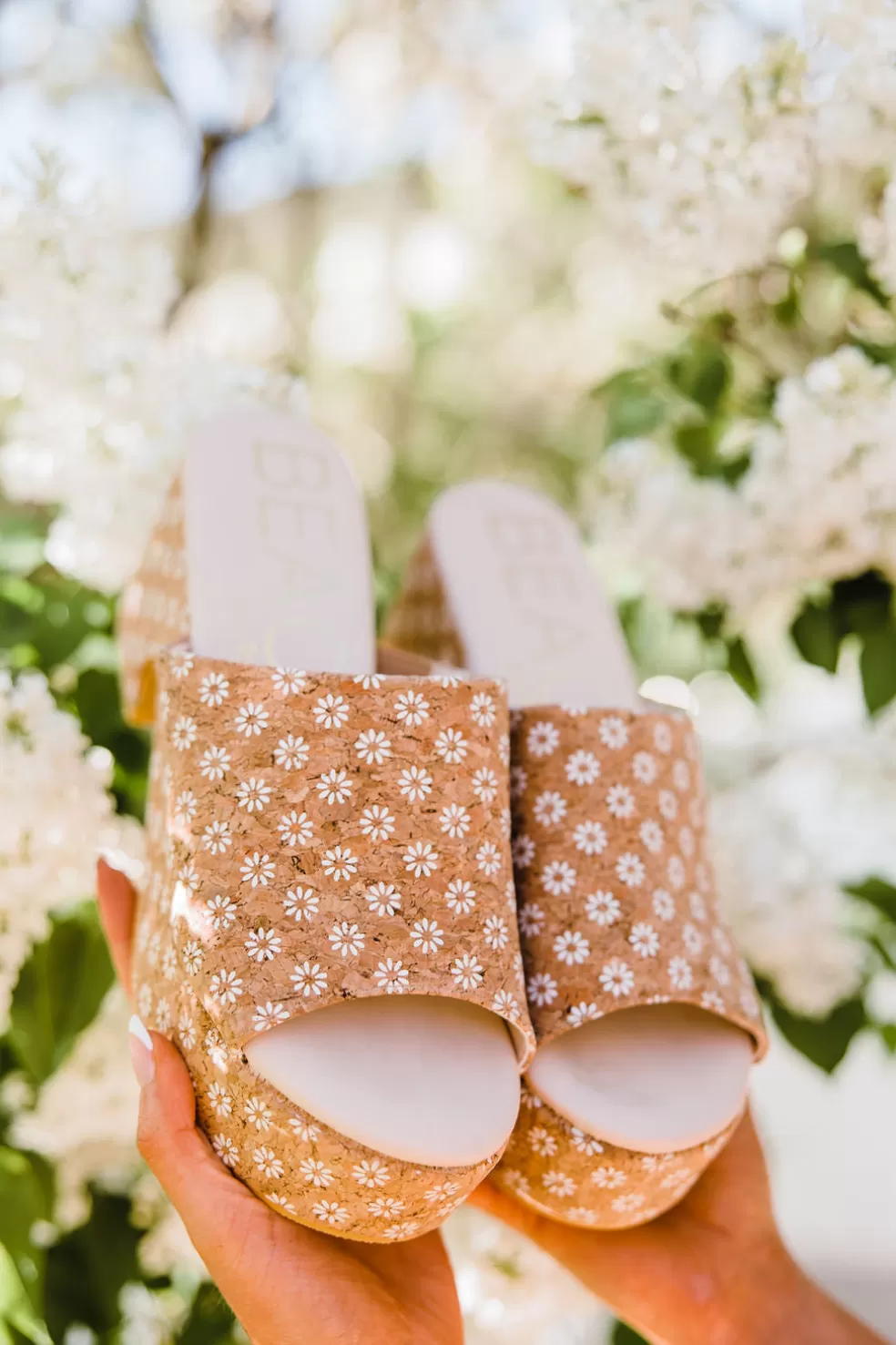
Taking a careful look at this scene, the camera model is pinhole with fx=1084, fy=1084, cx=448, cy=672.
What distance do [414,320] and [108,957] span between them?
168 centimetres

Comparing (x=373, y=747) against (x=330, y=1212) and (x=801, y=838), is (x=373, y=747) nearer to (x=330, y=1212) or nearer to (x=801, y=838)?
(x=330, y=1212)

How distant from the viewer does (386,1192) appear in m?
0.60

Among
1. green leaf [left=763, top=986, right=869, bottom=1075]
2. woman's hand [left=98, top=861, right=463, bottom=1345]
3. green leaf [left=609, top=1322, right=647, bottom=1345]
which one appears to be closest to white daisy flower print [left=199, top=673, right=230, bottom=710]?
woman's hand [left=98, top=861, right=463, bottom=1345]

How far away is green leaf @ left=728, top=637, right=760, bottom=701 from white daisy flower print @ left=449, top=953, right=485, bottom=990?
54 cm

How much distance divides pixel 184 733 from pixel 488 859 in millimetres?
212

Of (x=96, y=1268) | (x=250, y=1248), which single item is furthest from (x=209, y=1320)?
(x=250, y=1248)

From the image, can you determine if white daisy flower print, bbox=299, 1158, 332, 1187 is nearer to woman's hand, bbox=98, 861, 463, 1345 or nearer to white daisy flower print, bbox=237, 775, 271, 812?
woman's hand, bbox=98, 861, 463, 1345

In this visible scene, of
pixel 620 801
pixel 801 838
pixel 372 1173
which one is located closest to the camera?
pixel 372 1173

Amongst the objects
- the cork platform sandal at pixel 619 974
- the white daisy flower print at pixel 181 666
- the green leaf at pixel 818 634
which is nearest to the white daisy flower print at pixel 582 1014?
the cork platform sandal at pixel 619 974

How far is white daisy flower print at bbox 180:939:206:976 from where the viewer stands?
0.63 meters

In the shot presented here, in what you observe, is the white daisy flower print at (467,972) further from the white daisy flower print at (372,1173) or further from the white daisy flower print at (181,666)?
the white daisy flower print at (181,666)

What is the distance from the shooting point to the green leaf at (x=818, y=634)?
39.8 inches

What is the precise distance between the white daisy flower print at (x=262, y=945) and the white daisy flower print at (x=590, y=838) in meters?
0.24

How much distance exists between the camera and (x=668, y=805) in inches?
32.1
